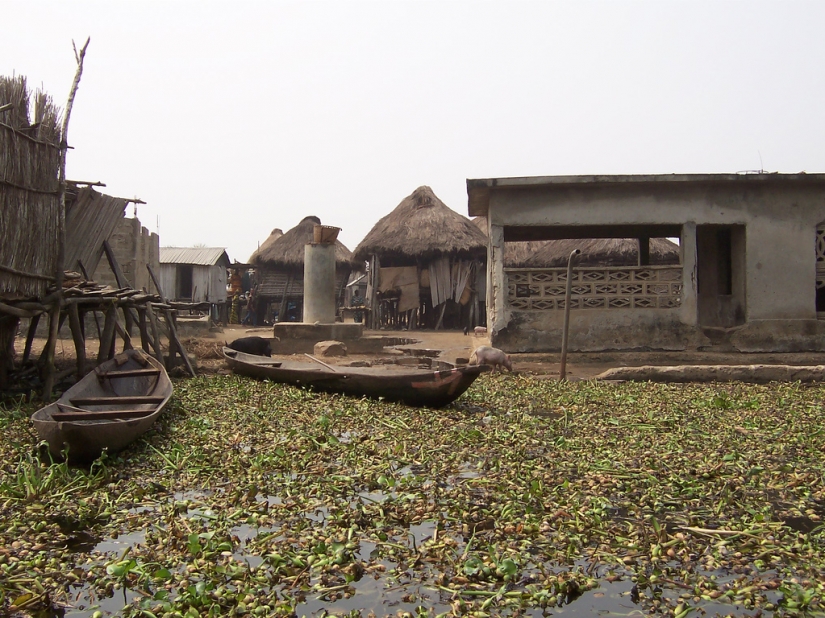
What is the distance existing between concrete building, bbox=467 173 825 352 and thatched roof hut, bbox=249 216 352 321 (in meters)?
15.8

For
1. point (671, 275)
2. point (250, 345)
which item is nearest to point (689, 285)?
point (671, 275)

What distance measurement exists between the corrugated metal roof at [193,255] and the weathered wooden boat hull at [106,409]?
68.4 ft

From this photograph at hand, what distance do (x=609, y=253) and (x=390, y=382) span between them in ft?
46.8

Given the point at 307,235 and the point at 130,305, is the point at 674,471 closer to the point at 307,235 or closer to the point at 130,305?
the point at 130,305

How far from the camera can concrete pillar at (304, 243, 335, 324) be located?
15.4 metres

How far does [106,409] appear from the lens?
6.19 metres

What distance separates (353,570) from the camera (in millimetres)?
3090

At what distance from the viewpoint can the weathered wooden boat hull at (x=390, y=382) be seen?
685 centimetres

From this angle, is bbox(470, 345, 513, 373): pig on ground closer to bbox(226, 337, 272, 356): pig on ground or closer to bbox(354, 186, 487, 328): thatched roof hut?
bbox(226, 337, 272, 356): pig on ground

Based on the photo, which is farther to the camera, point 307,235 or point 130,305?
point 307,235

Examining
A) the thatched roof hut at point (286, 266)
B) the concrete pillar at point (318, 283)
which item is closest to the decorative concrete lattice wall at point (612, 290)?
the concrete pillar at point (318, 283)

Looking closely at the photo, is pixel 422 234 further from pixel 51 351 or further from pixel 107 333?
pixel 51 351

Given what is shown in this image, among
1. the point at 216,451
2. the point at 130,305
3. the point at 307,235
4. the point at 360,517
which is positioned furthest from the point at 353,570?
the point at 307,235

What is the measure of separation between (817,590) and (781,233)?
32.9 ft
